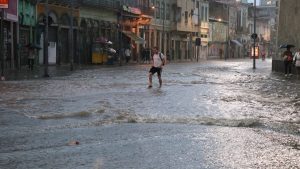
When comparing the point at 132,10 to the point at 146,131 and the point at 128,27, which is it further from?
the point at 146,131

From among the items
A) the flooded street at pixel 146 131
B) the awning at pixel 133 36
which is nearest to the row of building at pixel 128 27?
the awning at pixel 133 36

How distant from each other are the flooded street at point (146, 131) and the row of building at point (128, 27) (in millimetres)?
15716

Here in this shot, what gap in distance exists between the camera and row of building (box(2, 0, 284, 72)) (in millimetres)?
42344

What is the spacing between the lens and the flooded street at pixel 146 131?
8.63 metres

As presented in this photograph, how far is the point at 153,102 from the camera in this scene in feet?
57.2

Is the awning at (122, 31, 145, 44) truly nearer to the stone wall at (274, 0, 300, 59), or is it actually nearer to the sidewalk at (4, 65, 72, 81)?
the stone wall at (274, 0, 300, 59)

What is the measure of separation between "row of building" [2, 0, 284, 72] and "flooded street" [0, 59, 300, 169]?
1572 cm

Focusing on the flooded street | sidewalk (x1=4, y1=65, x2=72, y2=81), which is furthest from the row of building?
the flooded street

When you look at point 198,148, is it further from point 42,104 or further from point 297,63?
point 297,63

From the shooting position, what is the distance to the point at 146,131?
11.5 m

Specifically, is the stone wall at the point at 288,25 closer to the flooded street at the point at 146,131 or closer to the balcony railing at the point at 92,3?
the balcony railing at the point at 92,3

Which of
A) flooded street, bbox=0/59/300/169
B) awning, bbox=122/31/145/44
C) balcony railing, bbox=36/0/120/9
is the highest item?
balcony railing, bbox=36/0/120/9

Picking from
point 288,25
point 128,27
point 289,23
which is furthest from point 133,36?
point 289,23

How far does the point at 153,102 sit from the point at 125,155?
27.8 ft
